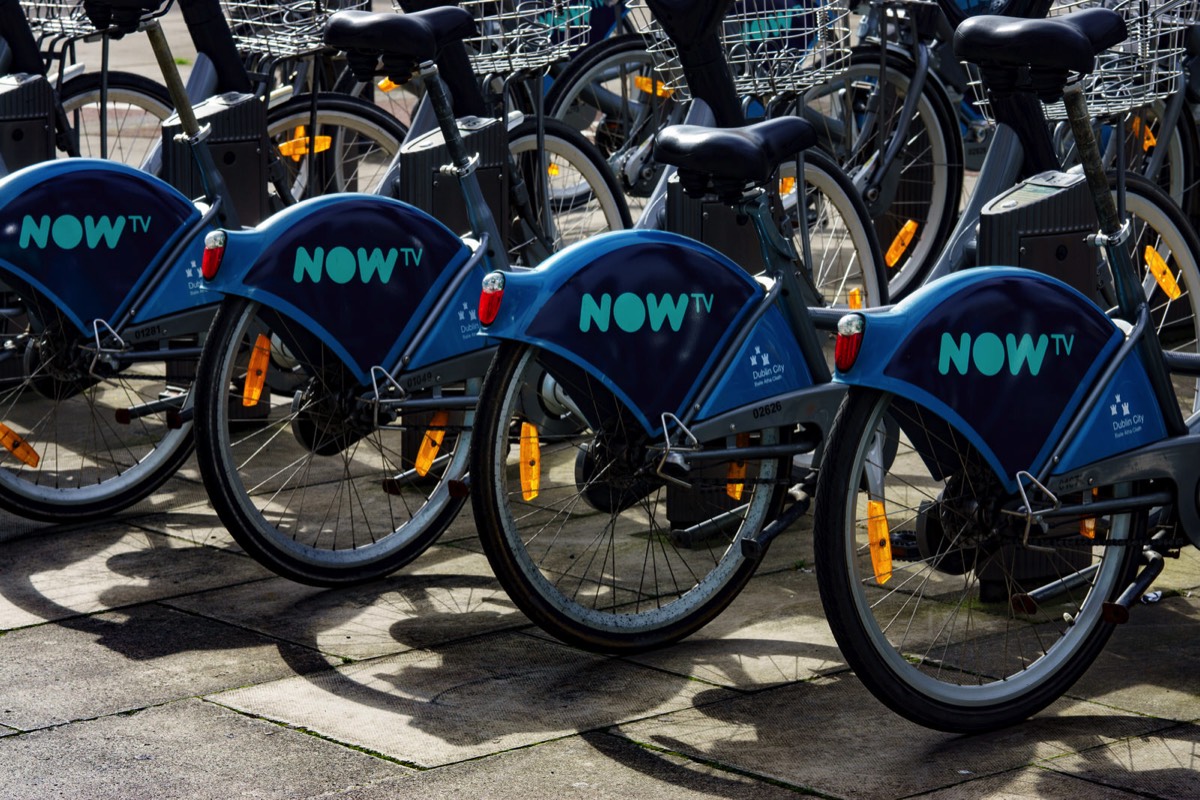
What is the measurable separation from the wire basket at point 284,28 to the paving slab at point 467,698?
2237 millimetres

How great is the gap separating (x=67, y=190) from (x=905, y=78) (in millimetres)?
3113

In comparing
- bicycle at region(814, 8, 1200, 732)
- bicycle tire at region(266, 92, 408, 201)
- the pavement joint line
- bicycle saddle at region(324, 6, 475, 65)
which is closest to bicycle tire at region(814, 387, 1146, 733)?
bicycle at region(814, 8, 1200, 732)

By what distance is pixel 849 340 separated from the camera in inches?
151

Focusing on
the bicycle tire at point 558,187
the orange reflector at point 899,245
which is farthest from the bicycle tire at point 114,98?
the orange reflector at point 899,245

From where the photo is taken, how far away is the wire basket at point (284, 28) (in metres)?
6.19

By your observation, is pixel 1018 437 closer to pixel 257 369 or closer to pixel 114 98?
pixel 257 369

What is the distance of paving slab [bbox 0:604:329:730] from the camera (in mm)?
4328

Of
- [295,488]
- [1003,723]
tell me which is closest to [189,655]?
[295,488]

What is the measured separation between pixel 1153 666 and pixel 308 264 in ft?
7.12

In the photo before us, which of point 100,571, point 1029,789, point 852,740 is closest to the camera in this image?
point 1029,789

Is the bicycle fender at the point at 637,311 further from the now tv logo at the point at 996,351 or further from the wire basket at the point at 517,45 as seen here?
the wire basket at the point at 517,45

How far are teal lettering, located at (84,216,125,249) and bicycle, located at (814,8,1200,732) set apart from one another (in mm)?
2313

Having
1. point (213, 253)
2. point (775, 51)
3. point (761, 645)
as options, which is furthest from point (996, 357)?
point (775, 51)

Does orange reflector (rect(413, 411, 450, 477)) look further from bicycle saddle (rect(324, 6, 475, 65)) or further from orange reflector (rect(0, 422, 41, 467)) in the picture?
orange reflector (rect(0, 422, 41, 467))
